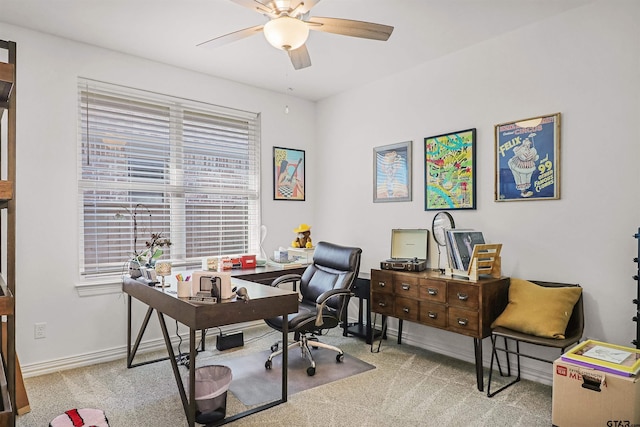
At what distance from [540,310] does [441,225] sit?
1103 millimetres

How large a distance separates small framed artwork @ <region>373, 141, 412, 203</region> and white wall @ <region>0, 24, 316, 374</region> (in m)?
2.36

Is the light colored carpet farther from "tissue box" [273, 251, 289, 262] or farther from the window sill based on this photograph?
"tissue box" [273, 251, 289, 262]

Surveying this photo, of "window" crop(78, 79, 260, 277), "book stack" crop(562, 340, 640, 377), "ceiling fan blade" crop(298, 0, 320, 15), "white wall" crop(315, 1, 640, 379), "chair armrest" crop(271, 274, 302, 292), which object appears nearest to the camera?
"ceiling fan blade" crop(298, 0, 320, 15)

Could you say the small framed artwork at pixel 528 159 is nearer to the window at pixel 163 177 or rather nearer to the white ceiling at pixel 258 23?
the white ceiling at pixel 258 23

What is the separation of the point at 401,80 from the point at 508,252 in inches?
76.3

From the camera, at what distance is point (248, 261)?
3.98 m

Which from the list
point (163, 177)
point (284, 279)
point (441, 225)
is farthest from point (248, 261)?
point (441, 225)

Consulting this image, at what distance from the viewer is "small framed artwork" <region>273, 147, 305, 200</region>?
4613mm

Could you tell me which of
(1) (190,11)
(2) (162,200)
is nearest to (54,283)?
(2) (162,200)

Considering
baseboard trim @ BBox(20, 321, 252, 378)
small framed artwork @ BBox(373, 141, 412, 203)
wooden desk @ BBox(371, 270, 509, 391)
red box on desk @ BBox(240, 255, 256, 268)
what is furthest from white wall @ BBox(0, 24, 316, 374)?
small framed artwork @ BBox(373, 141, 412, 203)

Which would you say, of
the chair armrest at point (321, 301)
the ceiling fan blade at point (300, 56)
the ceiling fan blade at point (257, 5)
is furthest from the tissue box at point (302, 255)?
the ceiling fan blade at point (257, 5)

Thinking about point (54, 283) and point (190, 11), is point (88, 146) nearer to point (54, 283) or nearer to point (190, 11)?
point (54, 283)

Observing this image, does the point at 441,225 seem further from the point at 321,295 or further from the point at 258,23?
the point at 258,23

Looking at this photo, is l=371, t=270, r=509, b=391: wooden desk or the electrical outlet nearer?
l=371, t=270, r=509, b=391: wooden desk
